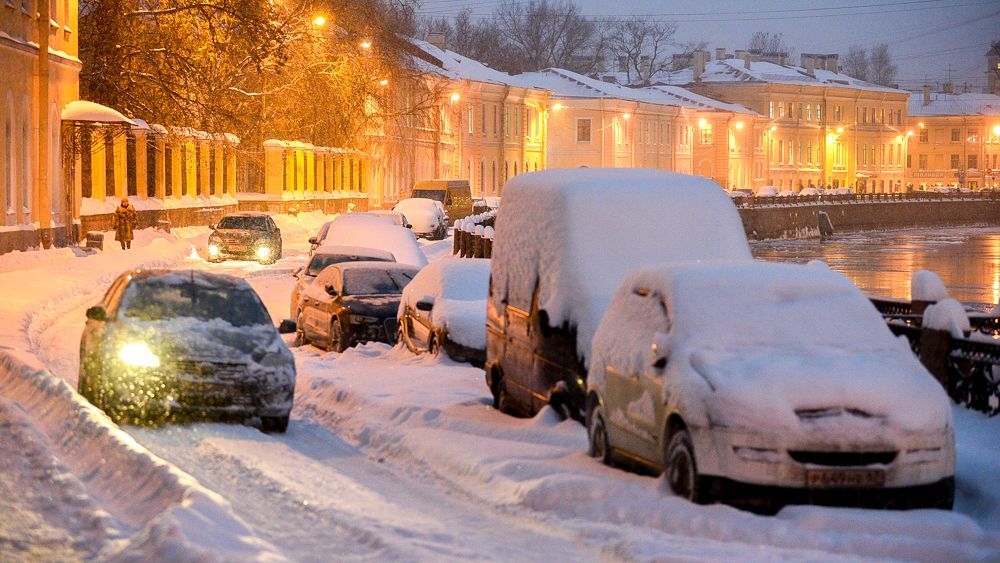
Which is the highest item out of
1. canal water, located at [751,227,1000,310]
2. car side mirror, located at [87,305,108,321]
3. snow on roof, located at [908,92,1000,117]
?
snow on roof, located at [908,92,1000,117]

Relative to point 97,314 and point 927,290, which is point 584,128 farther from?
point 97,314

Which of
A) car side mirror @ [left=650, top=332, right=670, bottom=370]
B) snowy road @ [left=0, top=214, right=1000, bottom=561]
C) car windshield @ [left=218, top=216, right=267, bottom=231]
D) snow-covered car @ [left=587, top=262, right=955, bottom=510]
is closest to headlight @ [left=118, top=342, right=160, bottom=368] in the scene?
snowy road @ [left=0, top=214, right=1000, bottom=561]

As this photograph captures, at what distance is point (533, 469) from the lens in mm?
11227

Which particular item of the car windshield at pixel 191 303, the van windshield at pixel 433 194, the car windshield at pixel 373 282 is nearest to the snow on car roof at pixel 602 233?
the car windshield at pixel 191 303

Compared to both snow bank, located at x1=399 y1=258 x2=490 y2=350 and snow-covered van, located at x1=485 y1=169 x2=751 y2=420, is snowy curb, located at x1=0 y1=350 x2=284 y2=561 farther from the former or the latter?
snow bank, located at x1=399 y1=258 x2=490 y2=350

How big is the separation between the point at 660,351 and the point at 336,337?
12.0 meters

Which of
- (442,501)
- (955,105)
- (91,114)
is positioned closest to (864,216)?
(955,105)

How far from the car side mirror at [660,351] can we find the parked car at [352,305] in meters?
11.6

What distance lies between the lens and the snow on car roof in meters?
12.8

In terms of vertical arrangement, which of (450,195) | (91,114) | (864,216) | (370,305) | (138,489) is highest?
(91,114)

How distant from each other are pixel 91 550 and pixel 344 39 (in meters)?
47.5

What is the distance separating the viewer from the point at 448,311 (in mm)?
19234

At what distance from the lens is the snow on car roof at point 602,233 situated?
1277cm

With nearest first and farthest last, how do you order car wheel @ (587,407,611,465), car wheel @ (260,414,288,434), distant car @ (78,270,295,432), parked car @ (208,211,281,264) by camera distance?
car wheel @ (587,407,611,465)
distant car @ (78,270,295,432)
car wheel @ (260,414,288,434)
parked car @ (208,211,281,264)
